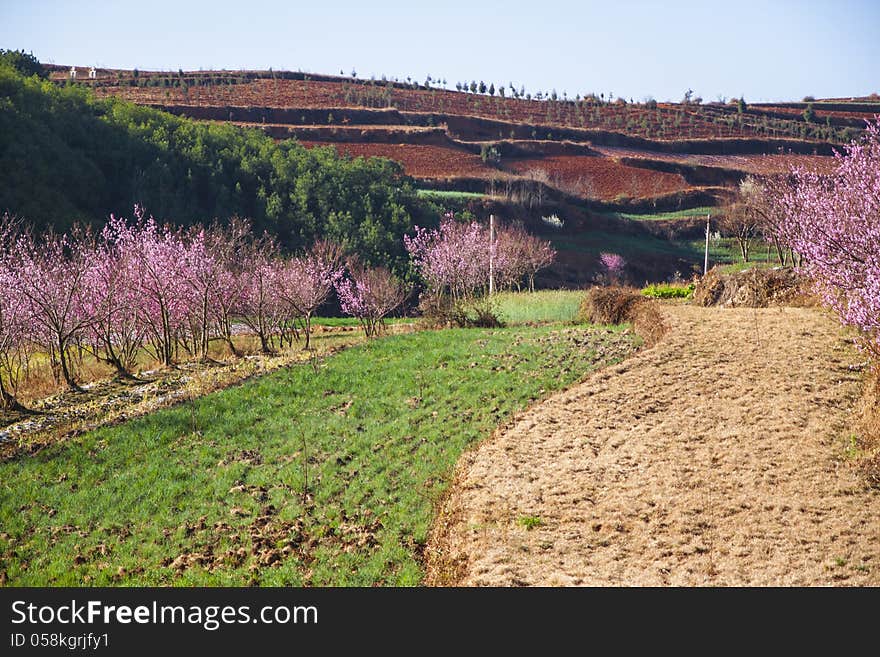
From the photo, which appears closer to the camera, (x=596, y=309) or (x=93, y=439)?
(x=93, y=439)

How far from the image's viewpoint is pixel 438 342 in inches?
931

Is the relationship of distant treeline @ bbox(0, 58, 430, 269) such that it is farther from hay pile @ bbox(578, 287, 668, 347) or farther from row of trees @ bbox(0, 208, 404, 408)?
hay pile @ bbox(578, 287, 668, 347)

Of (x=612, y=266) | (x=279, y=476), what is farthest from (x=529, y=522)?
(x=612, y=266)

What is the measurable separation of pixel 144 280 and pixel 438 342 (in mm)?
9495

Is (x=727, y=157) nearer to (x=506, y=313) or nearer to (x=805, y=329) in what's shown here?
(x=506, y=313)

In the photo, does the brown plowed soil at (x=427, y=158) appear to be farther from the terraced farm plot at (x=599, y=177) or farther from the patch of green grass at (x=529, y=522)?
the patch of green grass at (x=529, y=522)

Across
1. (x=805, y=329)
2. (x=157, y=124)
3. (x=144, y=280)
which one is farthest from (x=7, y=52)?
(x=805, y=329)

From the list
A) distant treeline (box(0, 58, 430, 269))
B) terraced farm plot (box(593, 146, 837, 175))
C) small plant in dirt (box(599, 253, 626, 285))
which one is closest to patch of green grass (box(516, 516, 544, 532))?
distant treeline (box(0, 58, 430, 269))

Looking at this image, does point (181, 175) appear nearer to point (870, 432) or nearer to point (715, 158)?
point (870, 432)

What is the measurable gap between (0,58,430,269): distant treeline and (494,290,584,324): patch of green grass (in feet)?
82.4

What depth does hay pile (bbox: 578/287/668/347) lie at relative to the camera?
2282 centimetres

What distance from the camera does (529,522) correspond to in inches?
462

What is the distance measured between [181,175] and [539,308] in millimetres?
37468

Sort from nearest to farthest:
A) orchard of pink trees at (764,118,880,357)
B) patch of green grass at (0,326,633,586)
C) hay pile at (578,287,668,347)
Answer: patch of green grass at (0,326,633,586)
orchard of pink trees at (764,118,880,357)
hay pile at (578,287,668,347)
